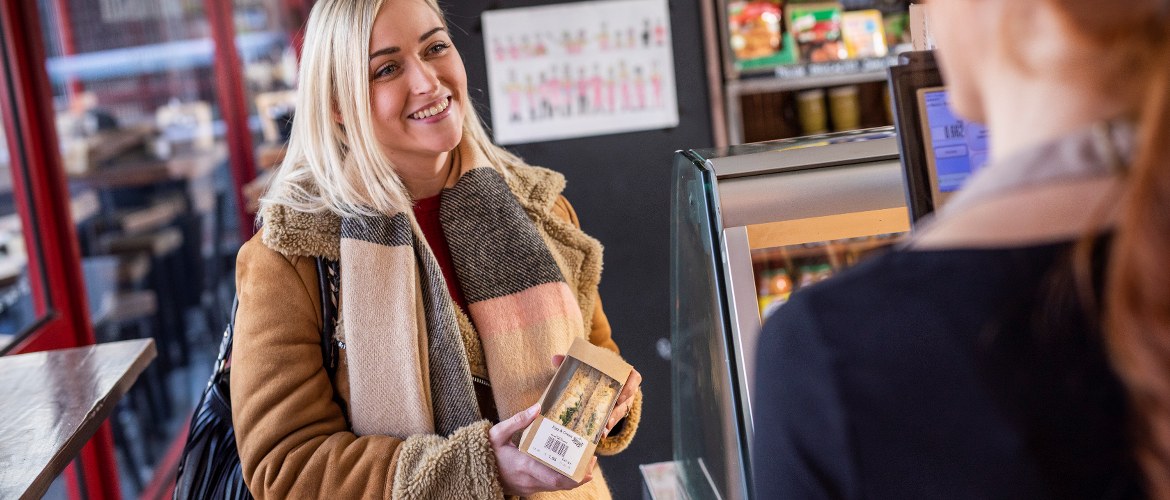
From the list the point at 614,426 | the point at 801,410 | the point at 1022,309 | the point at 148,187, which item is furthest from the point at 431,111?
the point at 148,187

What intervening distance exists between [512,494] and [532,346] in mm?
267

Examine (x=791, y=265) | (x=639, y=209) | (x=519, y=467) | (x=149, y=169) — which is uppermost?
(x=149, y=169)

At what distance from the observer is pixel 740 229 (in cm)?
135

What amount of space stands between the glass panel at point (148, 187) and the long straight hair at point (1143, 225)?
3646 millimetres

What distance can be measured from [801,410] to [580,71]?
2.90 m

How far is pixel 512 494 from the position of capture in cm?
159

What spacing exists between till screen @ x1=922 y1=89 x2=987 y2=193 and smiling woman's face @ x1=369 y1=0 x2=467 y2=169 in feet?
2.90

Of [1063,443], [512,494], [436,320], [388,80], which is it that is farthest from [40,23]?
[1063,443]

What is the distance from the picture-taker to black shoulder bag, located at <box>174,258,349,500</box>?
64.0 inches

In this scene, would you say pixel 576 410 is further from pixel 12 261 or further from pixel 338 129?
pixel 12 261

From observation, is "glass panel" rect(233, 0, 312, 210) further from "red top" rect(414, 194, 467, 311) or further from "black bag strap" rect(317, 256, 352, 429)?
"black bag strap" rect(317, 256, 352, 429)

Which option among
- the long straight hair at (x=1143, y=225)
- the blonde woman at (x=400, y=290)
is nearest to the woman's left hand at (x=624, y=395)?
the blonde woman at (x=400, y=290)

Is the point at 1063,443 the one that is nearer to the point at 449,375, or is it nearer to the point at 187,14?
the point at 449,375

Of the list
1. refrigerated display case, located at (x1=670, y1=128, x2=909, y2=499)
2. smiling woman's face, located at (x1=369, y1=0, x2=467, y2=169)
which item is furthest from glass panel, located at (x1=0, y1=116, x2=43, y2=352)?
refrigerated display case, located at (x1=670, y1=128, x2=909, y2=499)
